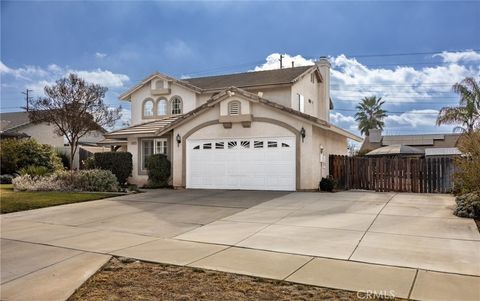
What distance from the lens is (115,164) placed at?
1914 centimetres

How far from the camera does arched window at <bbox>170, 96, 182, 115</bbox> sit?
26.0 metres

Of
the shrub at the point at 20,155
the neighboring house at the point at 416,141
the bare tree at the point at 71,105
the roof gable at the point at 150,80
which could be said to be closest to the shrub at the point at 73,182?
the shrub at the point at 20,155

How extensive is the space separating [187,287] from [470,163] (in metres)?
9.75

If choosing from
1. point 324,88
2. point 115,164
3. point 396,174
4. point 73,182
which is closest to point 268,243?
point 396,174

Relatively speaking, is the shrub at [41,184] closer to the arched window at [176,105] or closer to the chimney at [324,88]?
the arched window at [176,105]

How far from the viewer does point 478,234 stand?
26.3ft

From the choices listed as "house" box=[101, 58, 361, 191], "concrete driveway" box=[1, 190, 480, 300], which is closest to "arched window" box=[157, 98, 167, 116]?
"house" box=[101, 58, 361, 191]

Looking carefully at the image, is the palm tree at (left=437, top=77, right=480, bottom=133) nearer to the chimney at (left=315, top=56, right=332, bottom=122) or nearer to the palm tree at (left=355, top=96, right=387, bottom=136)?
the chimney at (left=315, top=56, right=332, bottom=122)

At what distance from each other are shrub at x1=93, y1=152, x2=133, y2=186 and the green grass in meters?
3.40

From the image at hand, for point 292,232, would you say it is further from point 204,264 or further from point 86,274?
point 86,274

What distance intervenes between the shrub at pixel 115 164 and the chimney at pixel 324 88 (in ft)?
49.0

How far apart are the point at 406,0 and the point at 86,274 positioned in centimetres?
1235

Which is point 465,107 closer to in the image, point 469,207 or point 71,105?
point 469,207

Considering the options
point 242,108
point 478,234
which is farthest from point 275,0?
point 478,234
